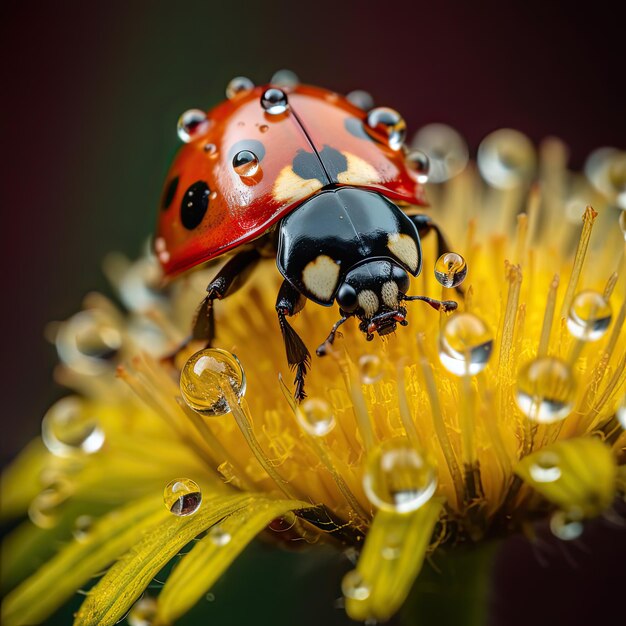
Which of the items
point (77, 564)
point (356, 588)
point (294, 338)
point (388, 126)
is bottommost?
point (356, 588)

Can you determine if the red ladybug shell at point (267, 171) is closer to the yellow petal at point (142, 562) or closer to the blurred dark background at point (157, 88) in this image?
the yellow petal at point (142, 562)

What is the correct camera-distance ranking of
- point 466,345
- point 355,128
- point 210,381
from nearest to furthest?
point 466,345, point 210,381, point 355,128

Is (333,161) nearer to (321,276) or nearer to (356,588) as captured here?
(321,276)

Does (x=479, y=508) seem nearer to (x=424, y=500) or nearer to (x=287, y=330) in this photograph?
(x=424, y=500)

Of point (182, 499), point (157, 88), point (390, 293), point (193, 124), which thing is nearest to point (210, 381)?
point (182, 499)

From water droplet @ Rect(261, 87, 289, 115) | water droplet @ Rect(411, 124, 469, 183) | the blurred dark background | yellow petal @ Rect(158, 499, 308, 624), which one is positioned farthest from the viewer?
the blurred dark background

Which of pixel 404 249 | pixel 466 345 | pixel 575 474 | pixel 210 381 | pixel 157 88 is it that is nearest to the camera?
pixel 575 474

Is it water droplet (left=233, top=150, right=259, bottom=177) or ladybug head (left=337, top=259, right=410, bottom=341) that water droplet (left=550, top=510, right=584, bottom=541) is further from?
water droplet (left=233, top=150, right=259, bottom=177)

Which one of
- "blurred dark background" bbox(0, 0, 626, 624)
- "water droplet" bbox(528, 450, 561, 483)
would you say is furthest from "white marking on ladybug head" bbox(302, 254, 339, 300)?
"blurred dark background" bbox(0, 0, 626, 624)
